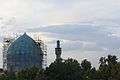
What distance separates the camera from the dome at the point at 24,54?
15638cm

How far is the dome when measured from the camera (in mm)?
156375

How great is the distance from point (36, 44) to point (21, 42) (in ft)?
20.4

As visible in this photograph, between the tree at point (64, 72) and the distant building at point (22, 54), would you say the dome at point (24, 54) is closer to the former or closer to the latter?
the distant building at point (22, 54)

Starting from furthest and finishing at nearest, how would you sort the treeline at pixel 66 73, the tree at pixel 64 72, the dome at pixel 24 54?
1. the dome at pixel 24 54
2. the tree at pixel 64 72
3. the treeline at pixel 66 73

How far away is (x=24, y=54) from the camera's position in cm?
15612

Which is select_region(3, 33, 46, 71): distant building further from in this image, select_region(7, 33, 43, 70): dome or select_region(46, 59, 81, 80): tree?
select_region(46, 59, 81, 80): tree

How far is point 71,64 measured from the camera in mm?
110250

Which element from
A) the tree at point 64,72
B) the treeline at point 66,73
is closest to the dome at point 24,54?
the treeline at point 66,73

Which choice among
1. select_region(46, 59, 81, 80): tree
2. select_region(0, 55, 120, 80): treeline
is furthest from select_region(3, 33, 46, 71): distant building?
select_region(46, 59, 81, 80): tree

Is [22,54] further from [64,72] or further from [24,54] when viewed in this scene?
[64,72]

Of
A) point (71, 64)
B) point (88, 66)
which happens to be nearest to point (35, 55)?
point (88, 66)

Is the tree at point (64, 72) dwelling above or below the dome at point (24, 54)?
below

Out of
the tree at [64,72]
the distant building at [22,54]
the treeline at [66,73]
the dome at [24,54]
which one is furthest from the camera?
the distant building at [22,54]

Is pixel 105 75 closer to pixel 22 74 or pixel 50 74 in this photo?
pixel 50 74
